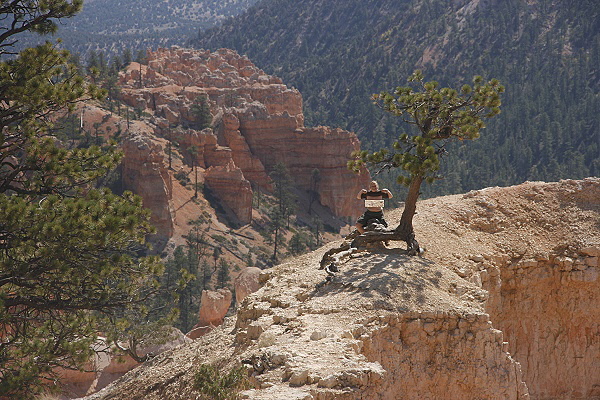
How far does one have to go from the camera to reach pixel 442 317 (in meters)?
13.0

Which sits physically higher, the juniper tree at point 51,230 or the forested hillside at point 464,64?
the juniper tree at point 51,230

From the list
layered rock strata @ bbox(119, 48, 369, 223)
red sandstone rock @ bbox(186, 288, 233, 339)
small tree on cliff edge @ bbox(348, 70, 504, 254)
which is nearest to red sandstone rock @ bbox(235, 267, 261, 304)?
red sandstone rock @ bbox(186, 288, 233, 339)

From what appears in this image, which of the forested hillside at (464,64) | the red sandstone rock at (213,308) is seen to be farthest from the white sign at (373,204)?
the forested hillside at (464,64)

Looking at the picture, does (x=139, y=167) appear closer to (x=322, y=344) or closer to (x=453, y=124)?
(x=453, y=124)

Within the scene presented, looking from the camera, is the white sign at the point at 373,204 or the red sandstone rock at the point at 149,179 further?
the red sandstone rock at the point at 149,179

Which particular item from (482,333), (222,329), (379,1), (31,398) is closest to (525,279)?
(482,333)

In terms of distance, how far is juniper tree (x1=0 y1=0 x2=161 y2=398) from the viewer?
12211mm

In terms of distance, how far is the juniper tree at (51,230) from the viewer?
12.2 m

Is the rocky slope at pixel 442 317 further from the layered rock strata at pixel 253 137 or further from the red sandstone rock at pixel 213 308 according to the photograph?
the layered rock strata at pixel 253 137

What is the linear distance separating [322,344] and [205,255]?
161 feet

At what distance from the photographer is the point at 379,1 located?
6801 inches

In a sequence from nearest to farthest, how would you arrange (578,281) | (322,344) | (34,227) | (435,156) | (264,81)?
(322,344)
(34,227)
(435,156)
(578,281)
(264,81)

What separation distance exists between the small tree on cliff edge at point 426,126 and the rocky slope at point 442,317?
705mm

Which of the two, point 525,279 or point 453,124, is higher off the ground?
point 453,124
